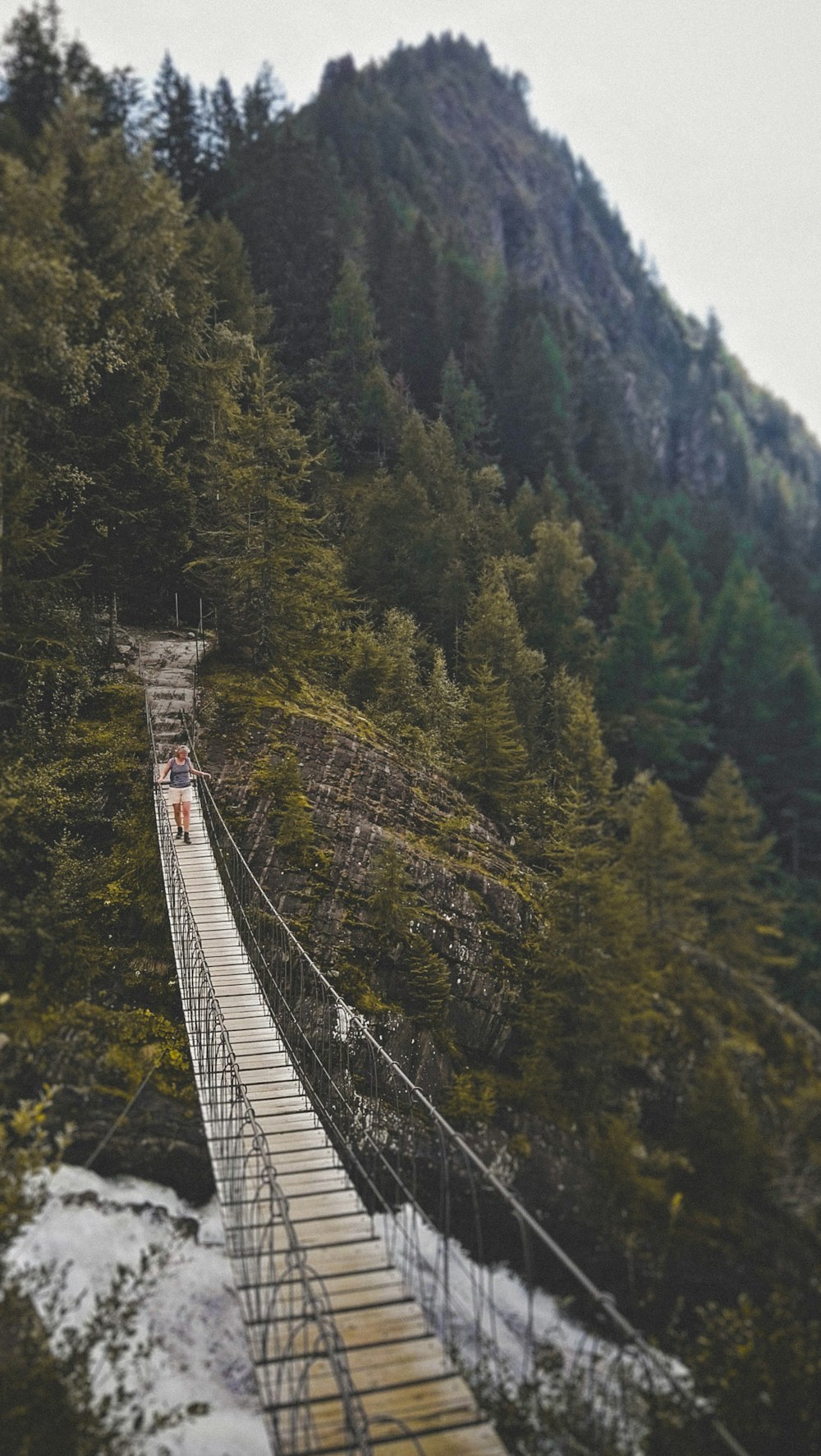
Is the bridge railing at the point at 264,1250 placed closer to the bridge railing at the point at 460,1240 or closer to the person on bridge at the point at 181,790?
the bridge railing at the point at 460,1240

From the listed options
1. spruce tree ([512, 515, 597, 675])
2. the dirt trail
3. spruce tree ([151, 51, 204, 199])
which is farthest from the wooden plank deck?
spruce tree ([151, 51, 204, 199])

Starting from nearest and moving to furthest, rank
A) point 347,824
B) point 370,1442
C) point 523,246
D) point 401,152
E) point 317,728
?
point 370,1442 → point 347,824 → point 317,728 → point 401,152 → point 523,246

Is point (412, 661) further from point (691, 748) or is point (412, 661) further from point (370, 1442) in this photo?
point (370, 1442)

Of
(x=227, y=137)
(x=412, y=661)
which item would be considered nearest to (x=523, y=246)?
(x=227, y=137)

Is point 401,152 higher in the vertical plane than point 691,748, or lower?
higher

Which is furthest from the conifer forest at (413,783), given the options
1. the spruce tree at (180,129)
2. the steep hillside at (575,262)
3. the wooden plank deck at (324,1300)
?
the steep hillside at (575,262)

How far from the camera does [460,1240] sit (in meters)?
11.3

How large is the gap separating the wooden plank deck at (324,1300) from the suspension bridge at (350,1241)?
2 centimetres

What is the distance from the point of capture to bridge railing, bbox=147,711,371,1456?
22.1ft

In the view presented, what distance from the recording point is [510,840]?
15758 millimetres

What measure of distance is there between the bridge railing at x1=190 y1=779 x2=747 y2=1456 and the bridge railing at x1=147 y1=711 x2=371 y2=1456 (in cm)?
94

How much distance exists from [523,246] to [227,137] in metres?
41.3

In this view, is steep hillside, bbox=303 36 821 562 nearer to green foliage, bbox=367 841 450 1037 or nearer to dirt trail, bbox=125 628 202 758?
dirt trail, bbox=125 628 202 758

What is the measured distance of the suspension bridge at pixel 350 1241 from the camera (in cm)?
702
